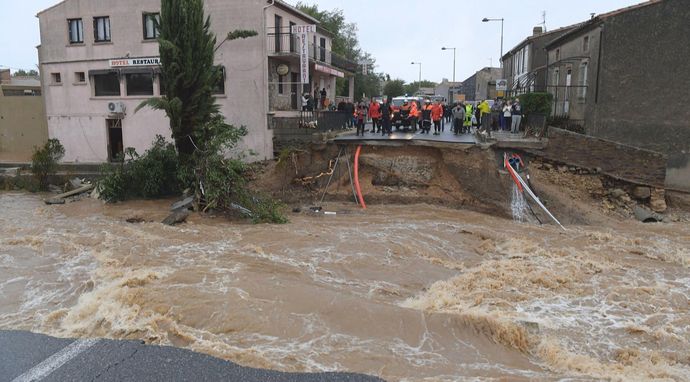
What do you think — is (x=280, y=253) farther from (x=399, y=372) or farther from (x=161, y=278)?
(x=399, y=372)

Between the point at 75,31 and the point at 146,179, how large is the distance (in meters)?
11.4

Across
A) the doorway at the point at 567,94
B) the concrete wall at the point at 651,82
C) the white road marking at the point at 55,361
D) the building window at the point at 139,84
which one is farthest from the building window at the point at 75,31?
the concrete wall at the point at 651,82

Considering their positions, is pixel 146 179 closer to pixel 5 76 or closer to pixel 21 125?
pixel 21 125

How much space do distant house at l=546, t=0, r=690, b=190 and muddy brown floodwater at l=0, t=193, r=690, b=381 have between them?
4.49 metres

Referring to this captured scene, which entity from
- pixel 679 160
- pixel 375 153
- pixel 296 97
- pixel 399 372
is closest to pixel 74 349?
pixel 399 372

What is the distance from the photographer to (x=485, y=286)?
11086mm

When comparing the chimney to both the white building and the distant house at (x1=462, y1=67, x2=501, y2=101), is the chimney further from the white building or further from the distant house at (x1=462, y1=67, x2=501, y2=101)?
the distant house at (x1=462, y1=67, x2=501, y2=101)

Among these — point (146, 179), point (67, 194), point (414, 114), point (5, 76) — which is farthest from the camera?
point (5, 76)

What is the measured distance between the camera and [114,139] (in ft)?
89.5

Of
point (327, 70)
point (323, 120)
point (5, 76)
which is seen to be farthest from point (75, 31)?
point (5, 76)

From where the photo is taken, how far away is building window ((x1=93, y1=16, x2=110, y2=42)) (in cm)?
2617

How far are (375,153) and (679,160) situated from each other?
10.9 metres

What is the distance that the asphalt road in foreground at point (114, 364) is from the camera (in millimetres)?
7281

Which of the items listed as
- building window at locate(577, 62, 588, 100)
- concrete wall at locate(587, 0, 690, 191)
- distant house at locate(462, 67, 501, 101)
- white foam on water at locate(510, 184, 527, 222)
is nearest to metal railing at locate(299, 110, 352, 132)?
white foam on water at locate(510, 184, 527, 222)
